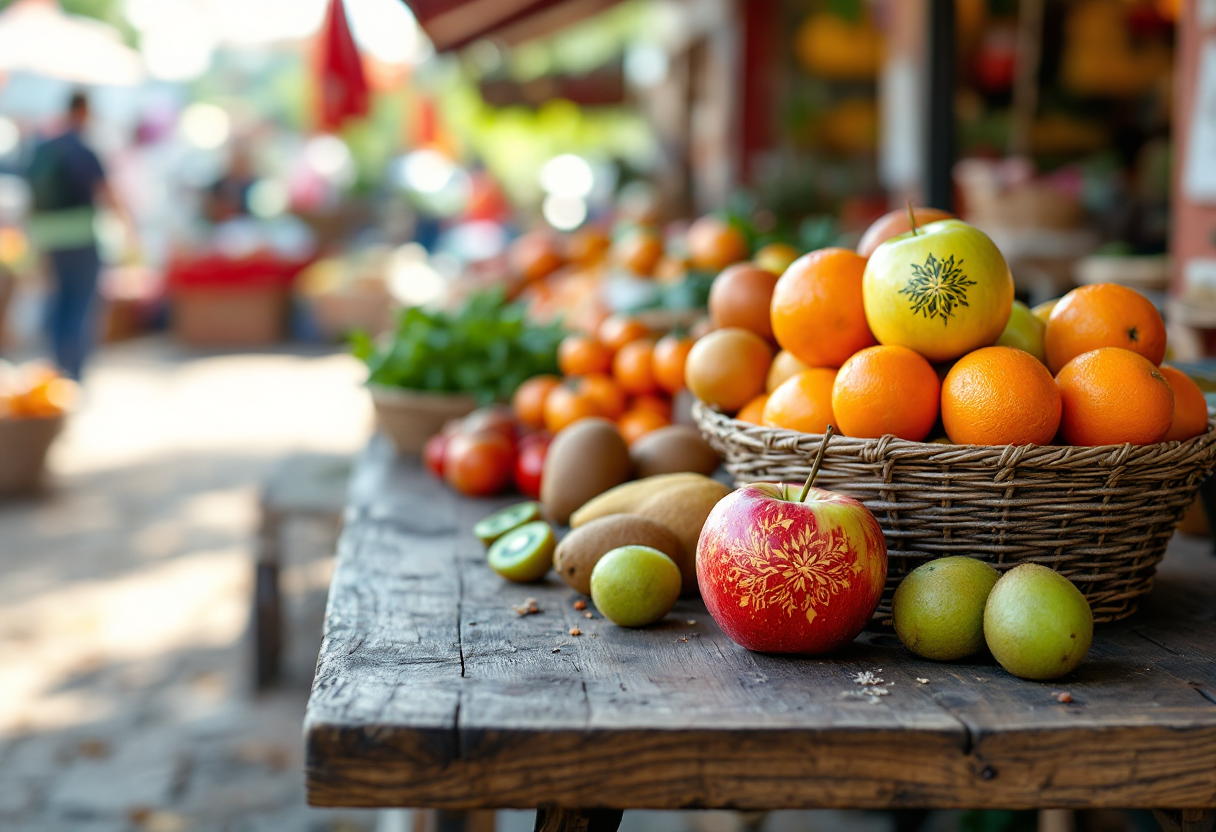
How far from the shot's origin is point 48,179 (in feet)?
24.5

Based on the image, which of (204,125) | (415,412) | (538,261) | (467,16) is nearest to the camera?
(415,412)

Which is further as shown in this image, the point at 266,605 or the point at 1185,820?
the point at 266,605

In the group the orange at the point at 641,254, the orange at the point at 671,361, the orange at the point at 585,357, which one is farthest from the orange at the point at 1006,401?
the orange at the point at 641,254

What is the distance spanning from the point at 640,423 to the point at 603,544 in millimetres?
838

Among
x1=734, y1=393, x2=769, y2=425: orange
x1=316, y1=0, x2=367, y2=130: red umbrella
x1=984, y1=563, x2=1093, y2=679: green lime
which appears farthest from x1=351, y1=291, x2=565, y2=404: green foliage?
x1=316, y1=0, x2=367, y2=130: red umbrella

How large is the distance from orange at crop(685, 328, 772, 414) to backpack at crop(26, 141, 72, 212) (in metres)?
7.11

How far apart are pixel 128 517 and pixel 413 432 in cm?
331

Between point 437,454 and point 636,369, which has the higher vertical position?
point 636,369

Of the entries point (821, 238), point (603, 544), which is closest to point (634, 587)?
point (603, 544)

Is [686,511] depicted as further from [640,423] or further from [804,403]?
[640,423]

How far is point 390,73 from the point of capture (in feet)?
52.3

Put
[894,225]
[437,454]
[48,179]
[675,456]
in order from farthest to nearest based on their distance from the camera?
1. [48,179]
2. [437,454]
3. [675,456]
4. [894,225]

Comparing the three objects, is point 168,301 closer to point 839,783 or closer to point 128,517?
point 128,517

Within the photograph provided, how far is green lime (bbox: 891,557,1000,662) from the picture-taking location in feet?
3.98
